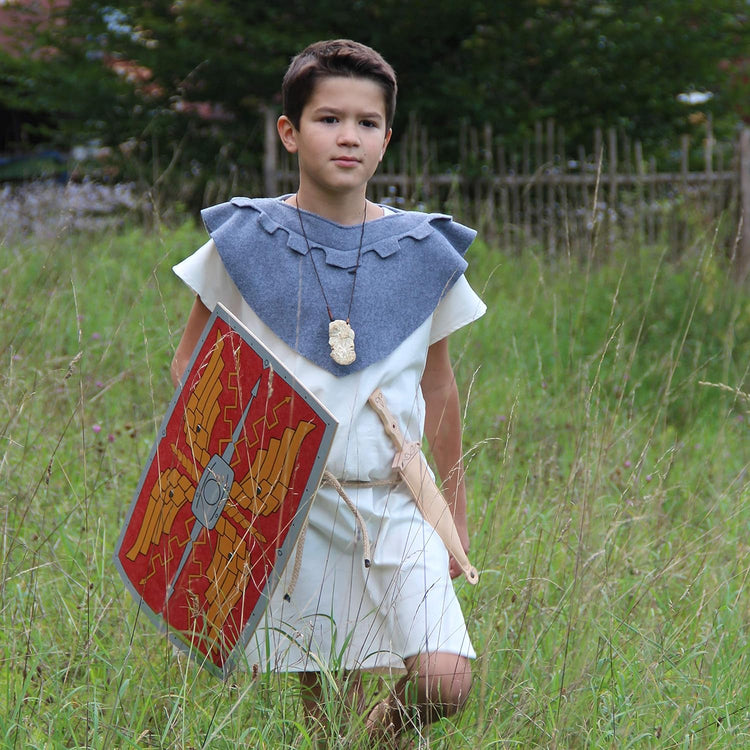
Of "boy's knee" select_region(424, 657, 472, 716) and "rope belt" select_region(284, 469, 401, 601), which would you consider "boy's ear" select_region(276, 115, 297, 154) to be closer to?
"rope belt" select_region(284, 469, 401, 601)

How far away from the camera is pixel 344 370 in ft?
6.52

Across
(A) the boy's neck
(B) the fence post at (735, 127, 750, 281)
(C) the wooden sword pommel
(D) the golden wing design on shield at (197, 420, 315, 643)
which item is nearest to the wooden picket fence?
(B) the fence post at (735, 127, 750, 281)

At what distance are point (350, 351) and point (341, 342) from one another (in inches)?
0.9

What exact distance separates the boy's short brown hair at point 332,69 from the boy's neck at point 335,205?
16 centimetres

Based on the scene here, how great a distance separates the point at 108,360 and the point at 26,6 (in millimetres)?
8894

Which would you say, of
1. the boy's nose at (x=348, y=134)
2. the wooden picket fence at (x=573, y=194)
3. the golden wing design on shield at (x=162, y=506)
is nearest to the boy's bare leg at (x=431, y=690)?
the golden wing design on shield at (x=162, y=506)

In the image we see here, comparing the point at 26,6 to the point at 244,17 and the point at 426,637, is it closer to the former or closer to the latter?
the point at 244,17

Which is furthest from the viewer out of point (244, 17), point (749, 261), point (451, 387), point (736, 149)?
point (244, 17)

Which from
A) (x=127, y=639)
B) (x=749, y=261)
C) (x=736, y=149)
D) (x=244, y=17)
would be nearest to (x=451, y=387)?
(x=127, y=639)

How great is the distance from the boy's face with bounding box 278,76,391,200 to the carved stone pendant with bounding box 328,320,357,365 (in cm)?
27

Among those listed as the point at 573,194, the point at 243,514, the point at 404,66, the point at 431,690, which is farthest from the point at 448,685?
the point at 404,66

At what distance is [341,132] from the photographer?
201cm

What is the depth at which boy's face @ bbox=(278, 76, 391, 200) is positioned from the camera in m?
2.01

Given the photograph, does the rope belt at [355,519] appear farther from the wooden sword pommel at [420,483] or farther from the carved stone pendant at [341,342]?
the carved stone pendant at [341,342]
